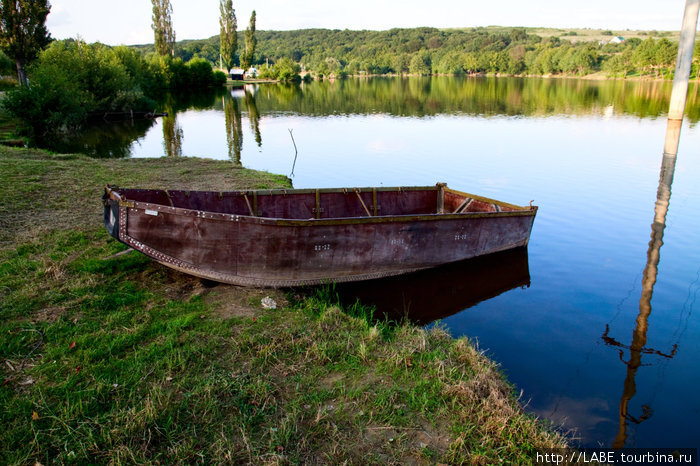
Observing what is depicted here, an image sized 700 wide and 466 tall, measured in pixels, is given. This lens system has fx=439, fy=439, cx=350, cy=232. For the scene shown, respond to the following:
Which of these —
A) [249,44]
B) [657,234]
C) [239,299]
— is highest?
[249,44]

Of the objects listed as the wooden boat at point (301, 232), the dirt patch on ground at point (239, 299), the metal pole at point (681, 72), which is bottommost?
the dirt patch on ground at point (239, 299)

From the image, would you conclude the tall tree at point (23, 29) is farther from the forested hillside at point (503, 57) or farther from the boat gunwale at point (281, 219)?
the forested hillside at point (503, 57)

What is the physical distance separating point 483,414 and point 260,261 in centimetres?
441

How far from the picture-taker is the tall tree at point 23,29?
3753 cm

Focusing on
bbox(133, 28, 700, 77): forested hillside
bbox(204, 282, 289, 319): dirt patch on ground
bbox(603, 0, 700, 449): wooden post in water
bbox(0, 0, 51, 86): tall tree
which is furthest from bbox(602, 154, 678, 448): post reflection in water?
bbox(133, 28, 700, 77): forested hillside

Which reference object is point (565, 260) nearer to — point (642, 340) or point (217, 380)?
point (642, 340)

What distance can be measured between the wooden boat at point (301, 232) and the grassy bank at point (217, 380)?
584 mm

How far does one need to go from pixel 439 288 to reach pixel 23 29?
4637 centimetres

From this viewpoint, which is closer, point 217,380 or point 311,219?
point 217,380

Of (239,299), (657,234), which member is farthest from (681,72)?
(239,299)

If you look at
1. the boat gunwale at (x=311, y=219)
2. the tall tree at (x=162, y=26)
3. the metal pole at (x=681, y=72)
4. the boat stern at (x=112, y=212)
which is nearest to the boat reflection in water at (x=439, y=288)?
the boat gunwale at (x=311, y=219)

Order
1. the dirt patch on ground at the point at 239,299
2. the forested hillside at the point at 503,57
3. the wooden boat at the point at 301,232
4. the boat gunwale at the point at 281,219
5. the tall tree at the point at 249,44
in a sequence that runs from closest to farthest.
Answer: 1. the dirt patch on ground at the point at 239,299
2. the boat gunwale at the point at 281,219
3. the wooden boat at the point at 301,232
4. the forested hillside at the point at 503,57
5. the tall tree at the point at 249,44

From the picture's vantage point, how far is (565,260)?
33.9 feet

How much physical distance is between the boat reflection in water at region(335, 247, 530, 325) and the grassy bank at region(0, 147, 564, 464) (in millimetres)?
1247
